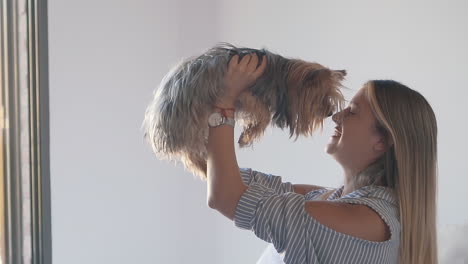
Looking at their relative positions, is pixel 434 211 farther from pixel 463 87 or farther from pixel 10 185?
pixel 10 185

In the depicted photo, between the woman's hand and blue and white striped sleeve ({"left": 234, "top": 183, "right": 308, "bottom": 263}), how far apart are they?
0.21 meters

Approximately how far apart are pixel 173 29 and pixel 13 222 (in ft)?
3.62

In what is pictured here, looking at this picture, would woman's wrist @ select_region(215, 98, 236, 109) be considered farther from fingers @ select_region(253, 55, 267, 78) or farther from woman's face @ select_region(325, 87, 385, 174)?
woman's face @ select_region(325, 87, 385, 174)

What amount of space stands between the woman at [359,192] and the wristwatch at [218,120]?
0.01 metres

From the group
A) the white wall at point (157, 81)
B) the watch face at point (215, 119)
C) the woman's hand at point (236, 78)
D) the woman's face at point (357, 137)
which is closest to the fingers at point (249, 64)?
the woman's hand at point (236, 78)

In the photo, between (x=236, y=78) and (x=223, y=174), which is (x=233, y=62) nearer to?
(x=236, y=78)

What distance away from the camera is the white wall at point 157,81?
178 cm

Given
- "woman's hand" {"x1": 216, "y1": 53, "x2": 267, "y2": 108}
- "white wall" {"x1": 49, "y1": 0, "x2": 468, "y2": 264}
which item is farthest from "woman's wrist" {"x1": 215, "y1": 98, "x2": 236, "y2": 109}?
"white wall" {"x1": 49, "y1": 0, "x2": 468, "y2": 264}

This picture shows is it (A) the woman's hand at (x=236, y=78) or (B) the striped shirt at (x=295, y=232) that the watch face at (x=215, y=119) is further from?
(B) the striped shirt at (x=295, y=232)

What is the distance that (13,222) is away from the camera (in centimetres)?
186

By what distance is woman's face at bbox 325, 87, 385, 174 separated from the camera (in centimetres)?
121

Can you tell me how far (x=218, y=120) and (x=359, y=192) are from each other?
1.19 ft

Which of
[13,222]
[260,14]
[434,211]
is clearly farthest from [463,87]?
[13,222]

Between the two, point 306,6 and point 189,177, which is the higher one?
point 306,6
